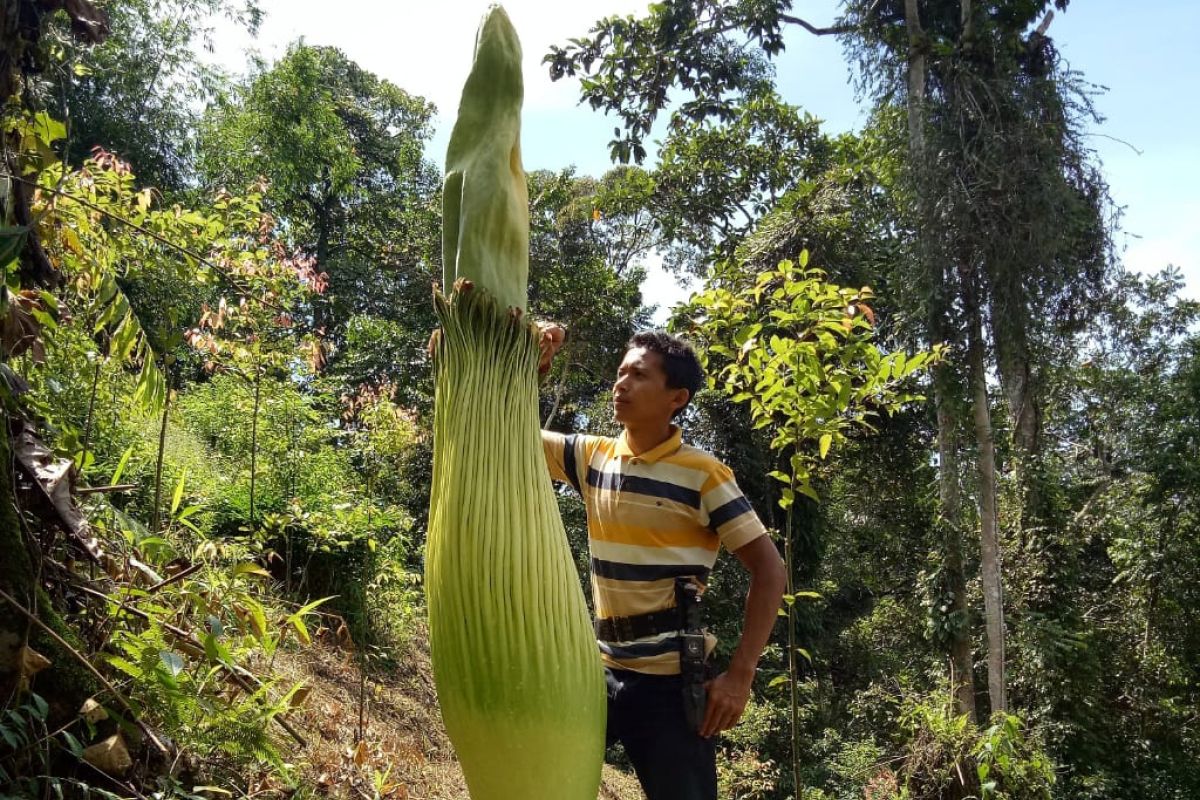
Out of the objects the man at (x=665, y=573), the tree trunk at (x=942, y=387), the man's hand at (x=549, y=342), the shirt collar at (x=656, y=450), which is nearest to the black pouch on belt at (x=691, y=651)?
the man at (x=665, y=573)

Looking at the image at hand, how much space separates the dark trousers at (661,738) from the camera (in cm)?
160

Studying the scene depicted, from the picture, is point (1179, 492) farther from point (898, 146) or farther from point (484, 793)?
point (484, 793)

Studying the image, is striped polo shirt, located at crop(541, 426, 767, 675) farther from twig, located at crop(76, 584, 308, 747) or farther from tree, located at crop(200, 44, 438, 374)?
tree, located at crop(200, 44, 438, 374)

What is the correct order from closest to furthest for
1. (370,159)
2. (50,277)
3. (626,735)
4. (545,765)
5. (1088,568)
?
(545,765)
(626,735)
(50,277)
(1088,568)
(370,159)

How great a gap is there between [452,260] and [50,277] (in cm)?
149

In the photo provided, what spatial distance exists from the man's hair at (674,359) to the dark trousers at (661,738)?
593 millimetres

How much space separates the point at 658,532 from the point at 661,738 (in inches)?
15.6

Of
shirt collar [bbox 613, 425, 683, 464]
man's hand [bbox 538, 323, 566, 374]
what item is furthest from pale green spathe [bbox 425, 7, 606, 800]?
shirt collar [bbox 613, 425, 683, 464]

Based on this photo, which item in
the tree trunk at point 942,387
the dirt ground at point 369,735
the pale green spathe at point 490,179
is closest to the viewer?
the pale green spathe at point 490,179

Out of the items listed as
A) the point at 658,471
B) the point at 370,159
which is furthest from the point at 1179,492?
the point at 370,159

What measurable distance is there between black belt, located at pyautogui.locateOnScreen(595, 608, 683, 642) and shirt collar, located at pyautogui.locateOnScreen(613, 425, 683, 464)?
0.32m

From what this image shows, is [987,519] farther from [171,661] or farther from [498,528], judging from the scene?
[498,528]

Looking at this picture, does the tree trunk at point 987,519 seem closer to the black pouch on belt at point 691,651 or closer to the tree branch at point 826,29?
the tree branch at point 826,29

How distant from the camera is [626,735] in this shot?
1.69m
